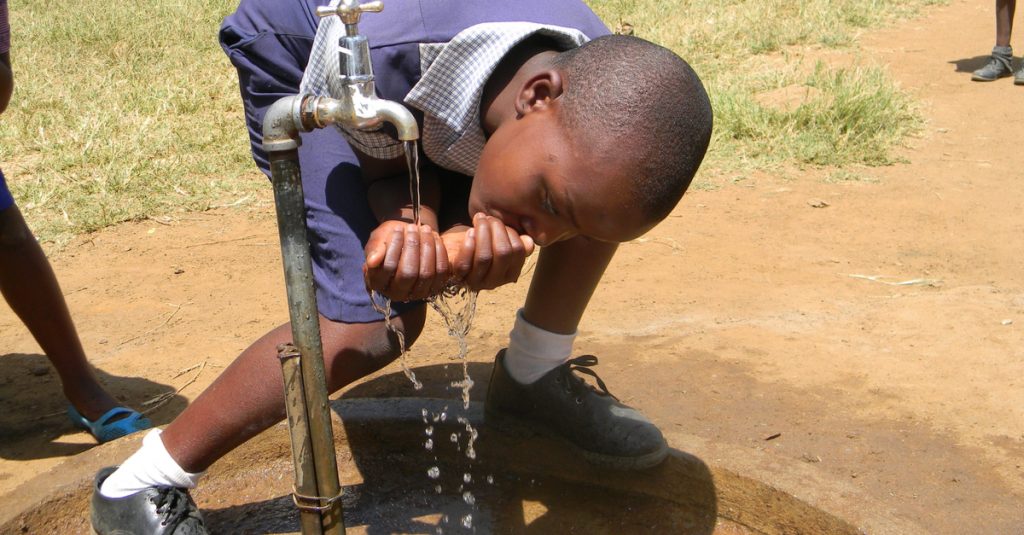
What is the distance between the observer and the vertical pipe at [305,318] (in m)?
1.40

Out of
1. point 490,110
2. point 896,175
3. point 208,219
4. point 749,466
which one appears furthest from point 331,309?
point 896,175

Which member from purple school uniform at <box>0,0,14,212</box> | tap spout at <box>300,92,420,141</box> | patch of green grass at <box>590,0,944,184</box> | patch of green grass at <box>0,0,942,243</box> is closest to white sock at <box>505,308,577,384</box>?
tap spout at <box>300,92,420,141</box>

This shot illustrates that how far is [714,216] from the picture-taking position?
3707 millimetres

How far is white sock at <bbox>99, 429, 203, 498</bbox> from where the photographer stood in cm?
182

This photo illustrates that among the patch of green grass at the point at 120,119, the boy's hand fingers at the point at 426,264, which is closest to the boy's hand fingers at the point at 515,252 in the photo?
the boy's hand fingers at the point at 426,264

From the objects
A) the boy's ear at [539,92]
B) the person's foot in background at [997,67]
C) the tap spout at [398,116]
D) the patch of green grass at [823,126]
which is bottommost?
the person's foot in background at [997,67]

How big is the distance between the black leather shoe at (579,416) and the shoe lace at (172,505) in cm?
68

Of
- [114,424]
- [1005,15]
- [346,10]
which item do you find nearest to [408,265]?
[346,10]

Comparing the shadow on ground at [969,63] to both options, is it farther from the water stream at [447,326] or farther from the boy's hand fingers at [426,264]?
the boy's hand fingers at [426,264]

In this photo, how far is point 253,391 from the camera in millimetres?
1779

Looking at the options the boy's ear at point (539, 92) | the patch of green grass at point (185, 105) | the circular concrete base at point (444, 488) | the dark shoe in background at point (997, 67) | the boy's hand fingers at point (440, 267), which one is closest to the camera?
the boy's hand fingers at point (440, 267)

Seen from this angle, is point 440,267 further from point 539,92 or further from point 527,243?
point 539,92

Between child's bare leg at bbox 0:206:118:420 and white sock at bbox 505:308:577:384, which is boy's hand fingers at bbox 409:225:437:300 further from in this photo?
child's bare leg at bbox 0:206:118:420

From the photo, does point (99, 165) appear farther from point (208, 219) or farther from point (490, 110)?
point (490, 110)
